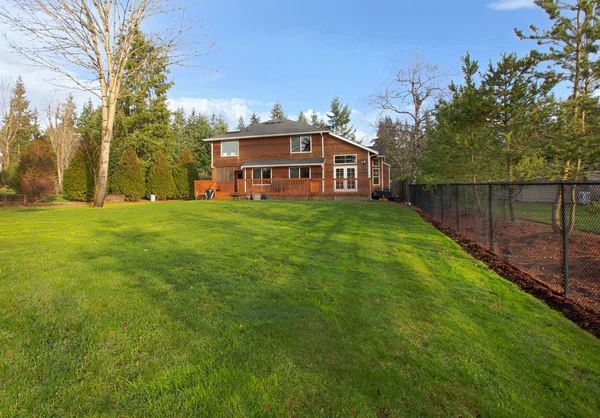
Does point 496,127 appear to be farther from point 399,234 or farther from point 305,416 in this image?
point 305,416

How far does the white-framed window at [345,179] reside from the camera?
75.0ft

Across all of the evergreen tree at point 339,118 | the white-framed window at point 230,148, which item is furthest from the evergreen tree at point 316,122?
the white-framed window at point 230,148

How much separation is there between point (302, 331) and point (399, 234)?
6243 mm

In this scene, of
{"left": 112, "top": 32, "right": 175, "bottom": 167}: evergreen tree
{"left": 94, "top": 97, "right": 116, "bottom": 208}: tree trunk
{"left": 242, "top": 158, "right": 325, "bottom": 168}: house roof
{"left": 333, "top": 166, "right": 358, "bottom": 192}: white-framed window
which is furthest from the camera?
{"left": 112, "top": 32, "right": 175, "bottom": 167}: evergreen tree

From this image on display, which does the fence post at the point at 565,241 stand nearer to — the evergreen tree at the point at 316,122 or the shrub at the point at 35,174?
the shrub at the point at 35,174

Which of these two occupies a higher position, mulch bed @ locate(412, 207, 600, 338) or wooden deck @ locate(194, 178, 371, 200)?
wooden deck @ locate(194, 178, 371, 200)

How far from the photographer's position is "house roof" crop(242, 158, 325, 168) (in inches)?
944

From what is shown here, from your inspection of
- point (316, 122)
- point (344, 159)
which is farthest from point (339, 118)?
point (344, 159)

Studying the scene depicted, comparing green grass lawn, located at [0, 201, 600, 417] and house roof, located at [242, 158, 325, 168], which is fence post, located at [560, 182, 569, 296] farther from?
house roof, located at [242, 158, 325, 168]

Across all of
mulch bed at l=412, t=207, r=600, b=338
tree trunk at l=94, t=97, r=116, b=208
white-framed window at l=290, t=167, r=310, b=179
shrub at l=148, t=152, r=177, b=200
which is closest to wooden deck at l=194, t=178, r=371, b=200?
white-framed window at l=290, t=167, r=310, b=179

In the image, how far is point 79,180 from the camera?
20.5 m

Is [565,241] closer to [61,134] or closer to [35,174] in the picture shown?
[35,174]

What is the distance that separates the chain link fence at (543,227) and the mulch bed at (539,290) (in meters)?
0.14

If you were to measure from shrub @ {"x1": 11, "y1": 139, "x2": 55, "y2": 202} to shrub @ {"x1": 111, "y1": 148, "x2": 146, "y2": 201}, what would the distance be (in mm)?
3710
